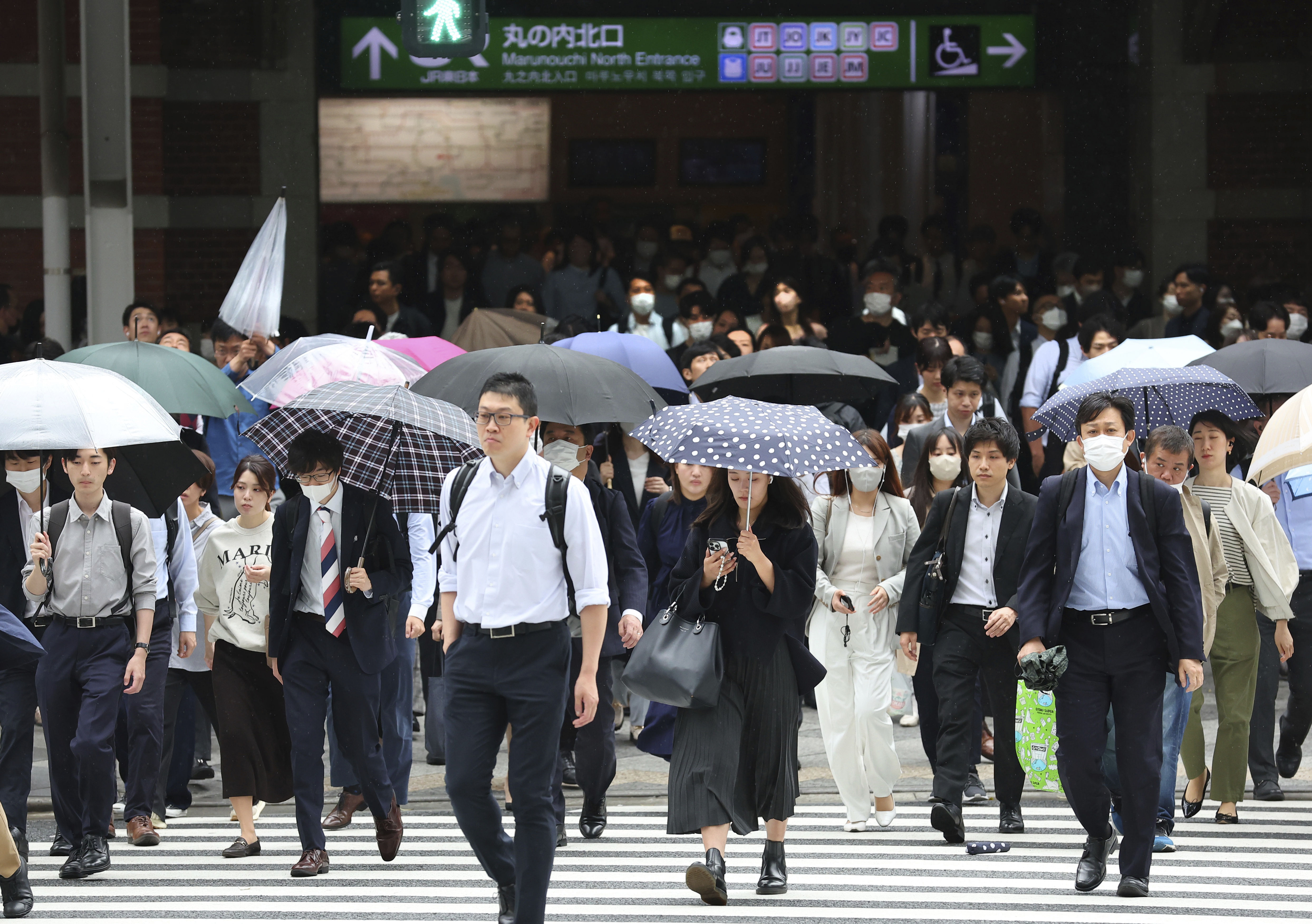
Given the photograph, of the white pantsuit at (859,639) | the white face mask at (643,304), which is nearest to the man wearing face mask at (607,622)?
the white pantsuit at (859,639)

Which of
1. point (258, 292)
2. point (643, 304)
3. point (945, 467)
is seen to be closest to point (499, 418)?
point (945, 467)

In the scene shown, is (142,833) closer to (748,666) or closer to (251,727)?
(251,727)

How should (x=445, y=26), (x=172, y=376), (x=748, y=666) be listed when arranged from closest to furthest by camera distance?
1. (x=748, y=666)
2. (x=172, y=376)
3. (x=445, y=26)

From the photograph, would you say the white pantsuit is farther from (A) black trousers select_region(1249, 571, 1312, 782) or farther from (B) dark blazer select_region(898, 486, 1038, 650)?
(A) black trousers select_region(1249, 571, 1312, 782)

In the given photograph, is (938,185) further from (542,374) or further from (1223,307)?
(542,374)

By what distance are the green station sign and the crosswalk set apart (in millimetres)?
10814

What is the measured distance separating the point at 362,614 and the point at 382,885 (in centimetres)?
117

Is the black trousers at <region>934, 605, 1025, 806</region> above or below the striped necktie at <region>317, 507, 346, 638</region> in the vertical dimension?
below

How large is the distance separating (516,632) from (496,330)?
22.4ft

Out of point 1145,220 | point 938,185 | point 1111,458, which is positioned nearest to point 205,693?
point 1111,458

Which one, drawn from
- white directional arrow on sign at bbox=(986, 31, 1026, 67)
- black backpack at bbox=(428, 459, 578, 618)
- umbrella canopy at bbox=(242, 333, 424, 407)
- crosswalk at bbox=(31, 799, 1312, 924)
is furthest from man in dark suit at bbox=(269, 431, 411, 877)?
white directional arrow on sign at bbox=(986, 31, 1026, 67)

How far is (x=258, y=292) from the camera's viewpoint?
12227 millimetres

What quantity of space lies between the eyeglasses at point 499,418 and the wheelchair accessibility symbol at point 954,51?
12903mm

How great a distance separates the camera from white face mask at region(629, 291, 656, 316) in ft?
48.2
